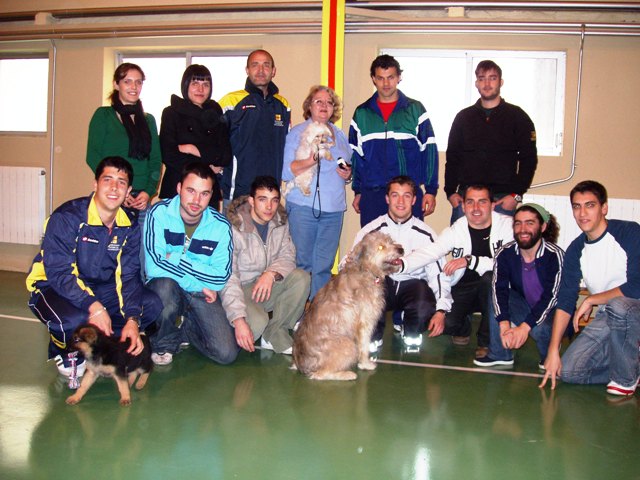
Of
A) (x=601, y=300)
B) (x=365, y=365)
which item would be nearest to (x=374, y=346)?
(x=365, y=365)

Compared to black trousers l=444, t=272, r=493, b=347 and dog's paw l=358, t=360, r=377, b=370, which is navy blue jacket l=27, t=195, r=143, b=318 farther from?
black trousers l=444, t=272, r=493, b=347

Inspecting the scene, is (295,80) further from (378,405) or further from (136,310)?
(378,405)

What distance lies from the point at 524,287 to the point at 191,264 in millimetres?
2292

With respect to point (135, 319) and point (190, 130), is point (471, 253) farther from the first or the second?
point (135, 319)

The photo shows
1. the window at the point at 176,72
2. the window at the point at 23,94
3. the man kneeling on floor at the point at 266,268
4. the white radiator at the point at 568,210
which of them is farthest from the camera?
the window at the point at 23,94

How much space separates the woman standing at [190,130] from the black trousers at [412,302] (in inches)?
67.0

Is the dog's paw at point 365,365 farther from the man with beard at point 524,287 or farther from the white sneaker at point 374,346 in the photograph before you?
the man with beard at point 524,287

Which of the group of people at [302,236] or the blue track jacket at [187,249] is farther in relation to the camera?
the blue track jacket at [187,249]

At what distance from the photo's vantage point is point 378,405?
329cm

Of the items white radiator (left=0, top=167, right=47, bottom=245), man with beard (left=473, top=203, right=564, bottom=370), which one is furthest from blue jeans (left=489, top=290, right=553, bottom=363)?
white radiator (left=0, top=167, right=47, bottom=245)

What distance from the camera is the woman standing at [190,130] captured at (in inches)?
177

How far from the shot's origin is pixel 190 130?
14.8 ft

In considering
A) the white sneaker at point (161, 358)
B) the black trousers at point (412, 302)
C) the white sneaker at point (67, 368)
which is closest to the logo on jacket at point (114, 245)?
the white sneaker at point (67, 368)

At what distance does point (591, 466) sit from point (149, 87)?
6.13 meters
